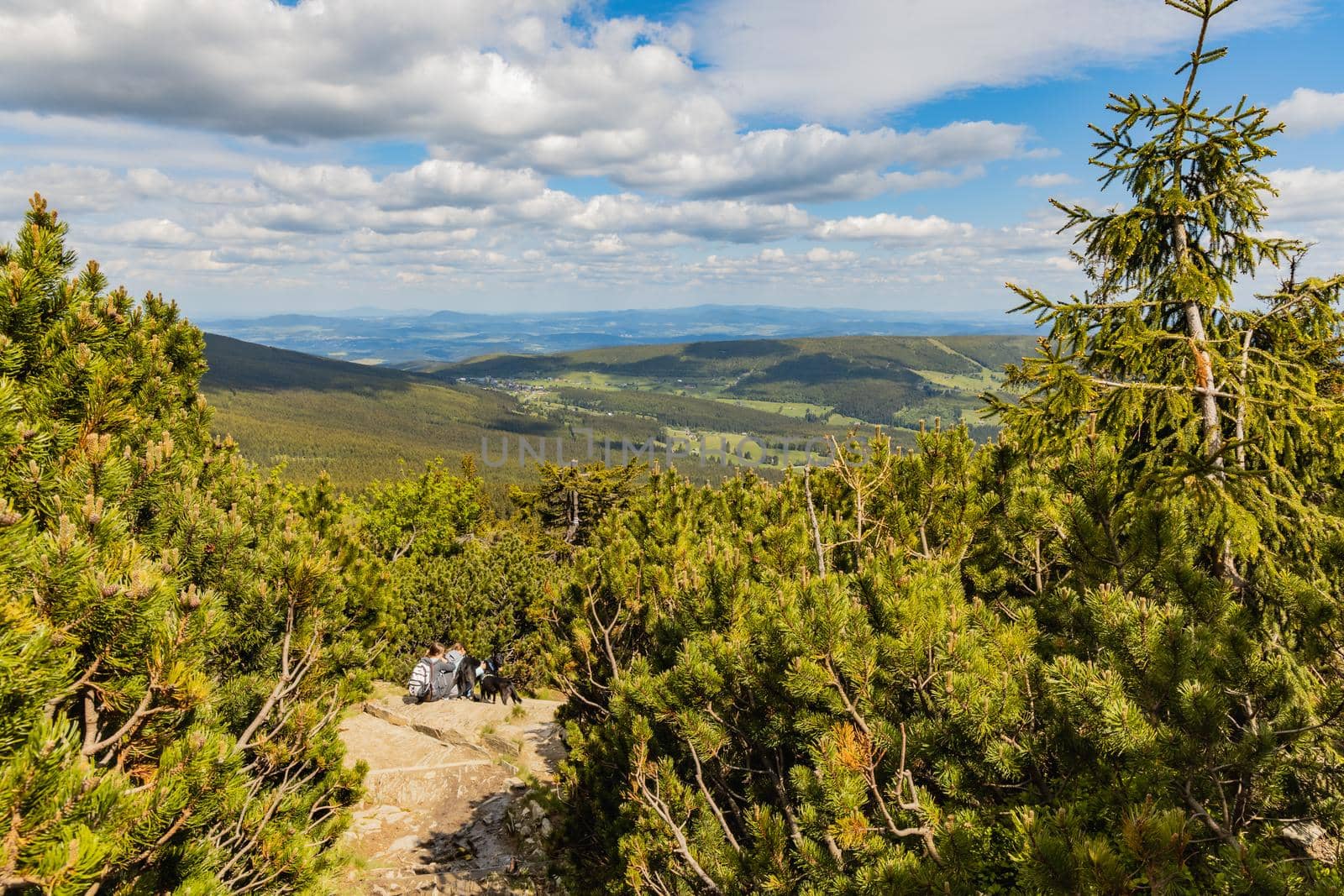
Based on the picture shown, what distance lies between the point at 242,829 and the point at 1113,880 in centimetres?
579

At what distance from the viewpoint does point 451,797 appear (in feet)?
42.3

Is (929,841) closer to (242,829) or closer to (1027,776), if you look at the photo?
(1027,776)

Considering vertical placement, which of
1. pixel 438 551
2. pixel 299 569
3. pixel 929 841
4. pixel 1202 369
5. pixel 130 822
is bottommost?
pixel 438 551

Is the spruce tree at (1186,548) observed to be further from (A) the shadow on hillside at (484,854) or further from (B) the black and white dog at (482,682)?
(B) the black and white dog at (482,682)

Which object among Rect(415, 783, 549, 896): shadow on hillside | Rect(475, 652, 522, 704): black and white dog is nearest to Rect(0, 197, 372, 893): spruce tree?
Rect(415, 783, 549, 896): shadow on hillside

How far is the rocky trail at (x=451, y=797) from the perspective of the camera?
10.3 meters

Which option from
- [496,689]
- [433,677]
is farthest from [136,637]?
[433,677]

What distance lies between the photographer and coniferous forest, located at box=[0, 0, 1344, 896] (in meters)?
3.03

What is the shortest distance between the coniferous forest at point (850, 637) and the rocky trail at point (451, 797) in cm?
275

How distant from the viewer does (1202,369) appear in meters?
6.13

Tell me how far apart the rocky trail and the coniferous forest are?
2.75 metres

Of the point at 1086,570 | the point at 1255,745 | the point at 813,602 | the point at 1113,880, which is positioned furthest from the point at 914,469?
the point at 1113,880

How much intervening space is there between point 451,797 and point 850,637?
11.8 meters

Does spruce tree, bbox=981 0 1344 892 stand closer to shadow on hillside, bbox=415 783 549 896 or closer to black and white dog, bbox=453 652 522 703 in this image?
shadow on hillside, bbox=415 783 549 896
